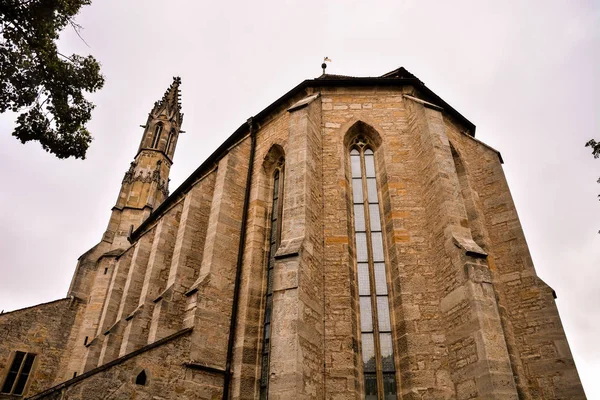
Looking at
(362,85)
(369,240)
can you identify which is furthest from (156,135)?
(369,240)

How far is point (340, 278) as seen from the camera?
8.55 m

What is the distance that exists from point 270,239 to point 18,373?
Answer: 14654 mm

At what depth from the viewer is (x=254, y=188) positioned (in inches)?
454

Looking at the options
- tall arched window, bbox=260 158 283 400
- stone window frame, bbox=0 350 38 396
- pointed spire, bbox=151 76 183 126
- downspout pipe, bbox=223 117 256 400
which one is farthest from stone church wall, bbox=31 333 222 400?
pointed spire, bbox=151 76 183 126

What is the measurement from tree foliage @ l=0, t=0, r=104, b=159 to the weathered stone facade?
13.7ft

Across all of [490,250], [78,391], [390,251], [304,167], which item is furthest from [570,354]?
[78,391]

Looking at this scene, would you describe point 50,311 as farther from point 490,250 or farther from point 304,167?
point 490,250

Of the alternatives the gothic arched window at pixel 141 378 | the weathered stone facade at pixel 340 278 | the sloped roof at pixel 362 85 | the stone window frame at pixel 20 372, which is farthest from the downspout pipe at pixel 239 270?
the stone window frame at pixel 20 372

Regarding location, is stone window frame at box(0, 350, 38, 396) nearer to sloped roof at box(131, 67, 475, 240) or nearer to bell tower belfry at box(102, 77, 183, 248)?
bell tower belfry at box(102, 77, 183, 248)

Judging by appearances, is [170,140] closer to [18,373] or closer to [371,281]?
[18,373]

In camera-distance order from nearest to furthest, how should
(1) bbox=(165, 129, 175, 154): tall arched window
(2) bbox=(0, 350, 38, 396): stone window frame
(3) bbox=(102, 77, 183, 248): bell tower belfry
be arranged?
(2) bbox=(0, 350, 38, 396): stone window frame < (3) bbox=(102, 77, 183, 248): bell tower belfry < (1) bbox=(165, 129, 175, 154): tall arched window

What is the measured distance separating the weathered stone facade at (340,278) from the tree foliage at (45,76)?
417 cm

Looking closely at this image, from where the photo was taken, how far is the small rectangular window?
16953mm

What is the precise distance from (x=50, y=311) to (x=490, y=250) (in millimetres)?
19643
